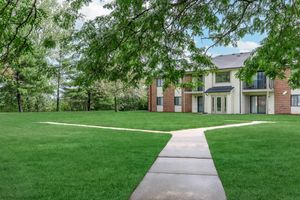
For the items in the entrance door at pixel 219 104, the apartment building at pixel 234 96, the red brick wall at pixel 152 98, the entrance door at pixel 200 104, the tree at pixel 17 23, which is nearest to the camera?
the tree at pixel 17 23

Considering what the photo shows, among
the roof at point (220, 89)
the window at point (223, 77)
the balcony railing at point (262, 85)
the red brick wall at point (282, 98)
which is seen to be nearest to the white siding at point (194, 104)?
the roof at point (220, 89)

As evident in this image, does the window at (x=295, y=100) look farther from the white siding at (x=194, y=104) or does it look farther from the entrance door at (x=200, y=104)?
the white siding at (x=194, y=104)

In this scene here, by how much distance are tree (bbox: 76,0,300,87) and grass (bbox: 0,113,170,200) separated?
187 centimetres

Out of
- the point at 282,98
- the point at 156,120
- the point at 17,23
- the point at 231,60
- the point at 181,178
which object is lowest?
the point at 181,178

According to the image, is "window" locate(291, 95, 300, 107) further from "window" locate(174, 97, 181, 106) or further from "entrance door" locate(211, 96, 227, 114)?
"window" locate(174, 97, 181, 106)

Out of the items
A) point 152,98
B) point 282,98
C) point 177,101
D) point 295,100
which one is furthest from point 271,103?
point 152,98

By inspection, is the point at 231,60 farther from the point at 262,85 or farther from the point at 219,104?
the point at 219,104

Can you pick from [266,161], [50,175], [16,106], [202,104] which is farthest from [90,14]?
[16,106]

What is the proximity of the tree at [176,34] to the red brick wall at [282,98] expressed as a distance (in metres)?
21.6

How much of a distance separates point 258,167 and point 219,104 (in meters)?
26.0

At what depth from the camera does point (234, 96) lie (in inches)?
1222

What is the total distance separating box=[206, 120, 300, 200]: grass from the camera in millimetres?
4668

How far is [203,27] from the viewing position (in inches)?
262

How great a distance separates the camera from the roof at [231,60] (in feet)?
101
